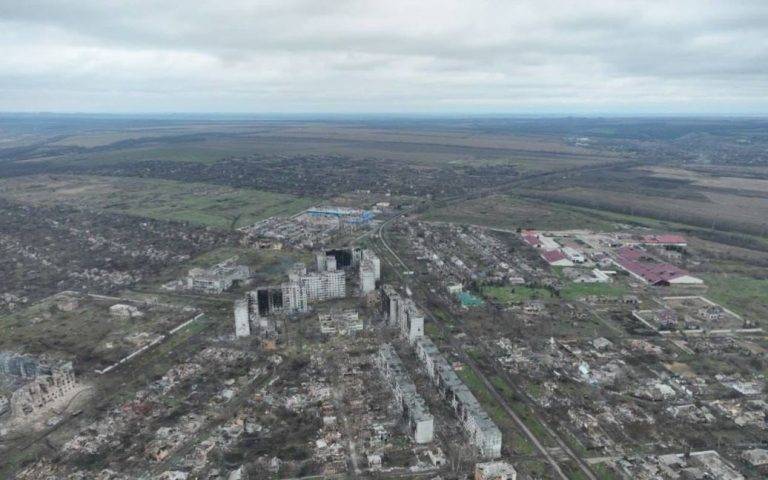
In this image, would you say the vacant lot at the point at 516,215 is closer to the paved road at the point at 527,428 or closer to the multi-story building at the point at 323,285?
the multi-story building at the point at 323,285

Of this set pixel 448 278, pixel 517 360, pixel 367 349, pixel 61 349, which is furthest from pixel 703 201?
pixel 61 349

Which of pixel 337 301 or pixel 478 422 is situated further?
pixel 337 301

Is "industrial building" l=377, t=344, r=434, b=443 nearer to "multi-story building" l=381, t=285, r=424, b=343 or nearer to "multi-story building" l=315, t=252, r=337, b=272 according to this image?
"multi-story building" l=381, t=285, r=424, b=343

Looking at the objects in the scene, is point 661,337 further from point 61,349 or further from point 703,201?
point 703,201

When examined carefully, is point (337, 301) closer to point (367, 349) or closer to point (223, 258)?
point (367, 349)

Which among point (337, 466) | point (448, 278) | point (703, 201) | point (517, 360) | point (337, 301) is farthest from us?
point (703, 201)

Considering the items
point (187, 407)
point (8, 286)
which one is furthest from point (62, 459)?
point (8, 286)

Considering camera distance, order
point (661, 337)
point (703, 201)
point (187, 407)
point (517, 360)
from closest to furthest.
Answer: point (187, 407) → point (517, 360) → point (661, 337) → point (703, 201)
